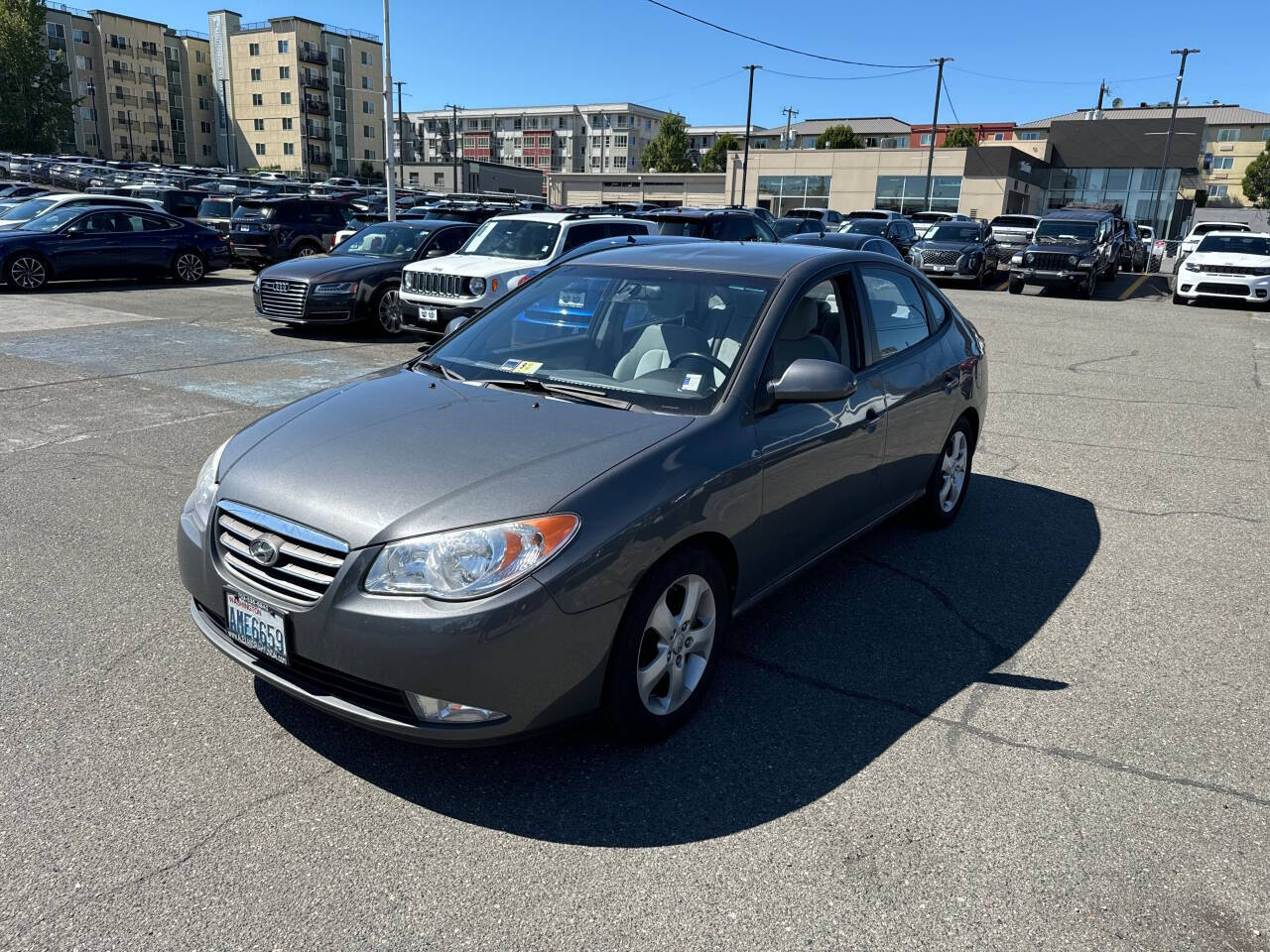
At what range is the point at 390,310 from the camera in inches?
507

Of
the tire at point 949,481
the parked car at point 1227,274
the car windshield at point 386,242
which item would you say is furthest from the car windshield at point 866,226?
the tire at point 949,481

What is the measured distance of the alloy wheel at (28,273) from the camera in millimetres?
16406

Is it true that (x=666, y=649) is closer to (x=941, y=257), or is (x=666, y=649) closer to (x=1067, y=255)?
(x=1067, y=255)

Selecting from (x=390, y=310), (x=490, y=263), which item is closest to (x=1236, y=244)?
(x=490, y=263)

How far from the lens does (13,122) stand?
7281 centimetres

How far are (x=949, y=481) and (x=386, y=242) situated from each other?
34.7ft

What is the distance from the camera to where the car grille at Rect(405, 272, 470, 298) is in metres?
11.5

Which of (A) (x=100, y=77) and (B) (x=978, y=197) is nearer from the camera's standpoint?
(B) (x=978, y=197)

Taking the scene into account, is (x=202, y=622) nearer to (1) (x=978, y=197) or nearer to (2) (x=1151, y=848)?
(2) (x=1151, y=848)

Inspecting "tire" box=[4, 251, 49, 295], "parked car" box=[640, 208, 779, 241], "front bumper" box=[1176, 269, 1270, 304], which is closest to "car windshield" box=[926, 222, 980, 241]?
"front bumper" box=[1176, 269, 1270, 304]

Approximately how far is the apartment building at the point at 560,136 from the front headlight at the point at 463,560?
132927mm

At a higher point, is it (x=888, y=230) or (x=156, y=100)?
(x=156, y=100)

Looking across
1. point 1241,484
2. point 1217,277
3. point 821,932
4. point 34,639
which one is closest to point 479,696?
point 821,932

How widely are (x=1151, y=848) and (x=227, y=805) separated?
2.81 m
